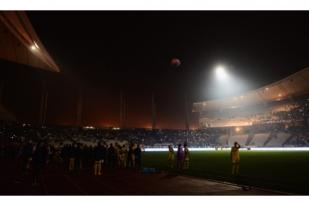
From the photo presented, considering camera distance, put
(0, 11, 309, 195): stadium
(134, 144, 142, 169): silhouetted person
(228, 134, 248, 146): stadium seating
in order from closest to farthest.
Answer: (0, 11, 309, 195): stadium, (134, 144, 142, 169): silhouetted person, (228, 134, 248, 146): stadium seating

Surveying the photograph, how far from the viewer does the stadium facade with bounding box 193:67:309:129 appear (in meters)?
64.3

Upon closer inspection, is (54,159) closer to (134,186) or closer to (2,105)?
(134,186)

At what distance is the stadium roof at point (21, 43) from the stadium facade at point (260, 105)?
47.1 m

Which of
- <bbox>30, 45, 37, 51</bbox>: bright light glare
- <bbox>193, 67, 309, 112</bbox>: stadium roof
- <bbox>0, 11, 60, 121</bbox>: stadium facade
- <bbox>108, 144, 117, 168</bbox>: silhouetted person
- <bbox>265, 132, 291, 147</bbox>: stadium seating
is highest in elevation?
<bbox>193, 67, 309, 112</bbox>: stadium roof

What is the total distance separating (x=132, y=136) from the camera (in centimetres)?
6147

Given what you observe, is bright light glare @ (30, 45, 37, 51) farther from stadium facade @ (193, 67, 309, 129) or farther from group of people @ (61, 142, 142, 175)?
stadium facade @ (193, 67, 309, 129)

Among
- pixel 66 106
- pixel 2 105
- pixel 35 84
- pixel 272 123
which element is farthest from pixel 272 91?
pixel 2 105

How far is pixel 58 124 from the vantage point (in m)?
49.9

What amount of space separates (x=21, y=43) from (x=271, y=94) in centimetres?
5963

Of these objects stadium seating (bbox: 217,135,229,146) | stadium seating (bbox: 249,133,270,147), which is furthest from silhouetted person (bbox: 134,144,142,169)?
stadium seating (bbox: 217,135,229,146)

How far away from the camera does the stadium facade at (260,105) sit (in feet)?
211

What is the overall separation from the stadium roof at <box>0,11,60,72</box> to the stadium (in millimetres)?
129

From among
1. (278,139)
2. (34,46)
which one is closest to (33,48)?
(34,46)

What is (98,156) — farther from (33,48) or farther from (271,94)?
(271,94)
